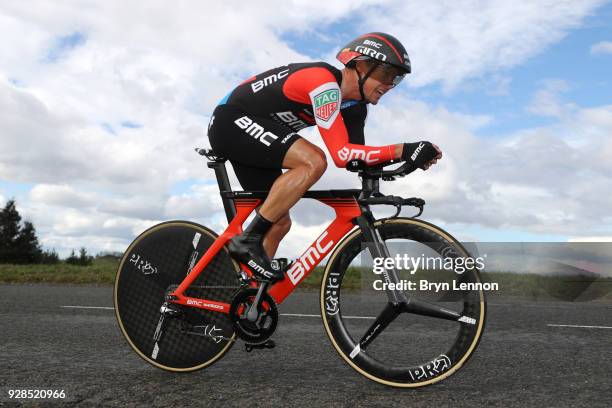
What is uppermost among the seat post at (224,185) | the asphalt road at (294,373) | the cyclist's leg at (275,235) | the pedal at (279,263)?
the seat post at (224,185)

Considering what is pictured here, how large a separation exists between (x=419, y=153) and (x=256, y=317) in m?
1.36

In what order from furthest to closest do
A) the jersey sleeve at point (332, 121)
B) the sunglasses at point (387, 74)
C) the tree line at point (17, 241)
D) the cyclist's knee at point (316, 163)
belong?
the tree line at point (17, 241)
the sunglasses at point (387, 74)
the cyclist's knee at point (316, 163)
the jersey sleeve at point (332, 121)

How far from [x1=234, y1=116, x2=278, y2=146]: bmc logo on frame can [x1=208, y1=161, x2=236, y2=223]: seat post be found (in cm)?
35

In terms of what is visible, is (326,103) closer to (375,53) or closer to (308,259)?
(375,53)

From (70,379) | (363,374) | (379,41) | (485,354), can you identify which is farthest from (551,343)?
(70,379)

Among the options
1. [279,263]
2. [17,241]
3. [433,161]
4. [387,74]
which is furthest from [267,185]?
[17,241]

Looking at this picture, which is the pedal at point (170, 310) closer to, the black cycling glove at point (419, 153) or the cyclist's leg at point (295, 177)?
the cyclist's leg at point (295, 177)

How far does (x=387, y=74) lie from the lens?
3.59 meters

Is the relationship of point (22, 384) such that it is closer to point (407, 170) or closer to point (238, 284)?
point (238, 284)

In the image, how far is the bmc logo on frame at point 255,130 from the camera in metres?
3.61

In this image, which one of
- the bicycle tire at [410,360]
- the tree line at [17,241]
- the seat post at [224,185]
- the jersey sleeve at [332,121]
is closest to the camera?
the bicycle tire at [410,360]

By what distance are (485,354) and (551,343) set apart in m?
0.93

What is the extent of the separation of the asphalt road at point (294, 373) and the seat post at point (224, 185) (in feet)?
3.40

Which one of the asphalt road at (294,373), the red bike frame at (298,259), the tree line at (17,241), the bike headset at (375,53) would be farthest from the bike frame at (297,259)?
the tree line at (17,241)
